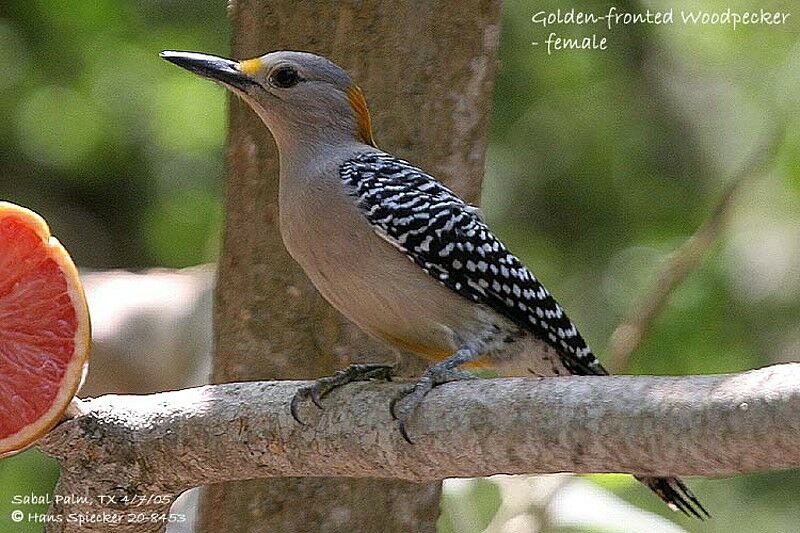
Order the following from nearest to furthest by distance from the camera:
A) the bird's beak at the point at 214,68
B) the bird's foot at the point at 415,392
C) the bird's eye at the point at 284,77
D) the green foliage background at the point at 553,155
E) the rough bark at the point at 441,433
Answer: the rough bark at the point at 441,433
the bird's foot at the point at 415,392
the bird's beak at the point at 214,68
the bird's eye at the point at 284,77
the green foliage background at the point at 553,155

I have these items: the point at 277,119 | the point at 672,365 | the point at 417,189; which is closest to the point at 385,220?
the point at 417,189

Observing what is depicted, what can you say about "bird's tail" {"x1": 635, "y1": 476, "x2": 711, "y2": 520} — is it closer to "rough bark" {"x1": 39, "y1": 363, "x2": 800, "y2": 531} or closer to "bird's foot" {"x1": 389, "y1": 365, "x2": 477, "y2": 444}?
"bird's foot" {"x1": 389, "y1": 365, "x2": 477, "y2": 444}

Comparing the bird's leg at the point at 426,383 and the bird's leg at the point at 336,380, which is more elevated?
the bird's leg at the point at 426,383

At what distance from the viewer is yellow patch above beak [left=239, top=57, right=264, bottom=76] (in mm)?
Result: 3430

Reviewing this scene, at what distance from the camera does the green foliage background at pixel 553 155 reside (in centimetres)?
661

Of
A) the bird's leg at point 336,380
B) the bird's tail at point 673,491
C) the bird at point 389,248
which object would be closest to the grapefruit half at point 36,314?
the bird's leg at point 336,380

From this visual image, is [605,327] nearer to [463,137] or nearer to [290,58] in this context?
[463,137]

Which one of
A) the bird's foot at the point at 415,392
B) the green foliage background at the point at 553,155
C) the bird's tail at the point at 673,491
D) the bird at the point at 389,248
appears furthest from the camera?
the green foliage background at the point at 553,155

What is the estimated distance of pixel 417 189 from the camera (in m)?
3.38

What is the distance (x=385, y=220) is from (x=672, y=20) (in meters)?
3.96

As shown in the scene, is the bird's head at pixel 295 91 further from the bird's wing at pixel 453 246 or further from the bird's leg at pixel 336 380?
the bird's leg at pixel 336 380

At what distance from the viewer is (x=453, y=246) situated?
11.0ft

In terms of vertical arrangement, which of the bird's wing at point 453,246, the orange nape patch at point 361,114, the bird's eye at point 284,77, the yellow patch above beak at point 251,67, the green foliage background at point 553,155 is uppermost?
the yellow patch above beak at point 251,67

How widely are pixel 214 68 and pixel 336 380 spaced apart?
1000 millimetres
